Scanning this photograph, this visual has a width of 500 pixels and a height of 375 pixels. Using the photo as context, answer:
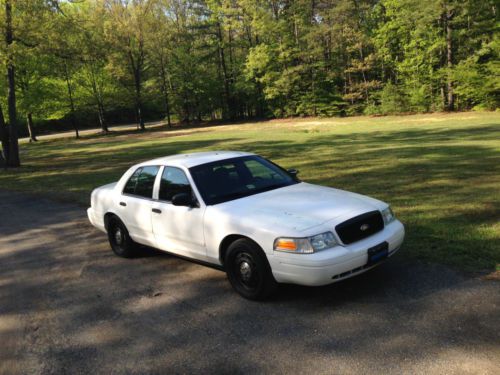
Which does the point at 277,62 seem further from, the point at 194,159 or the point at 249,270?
the point at 249,270

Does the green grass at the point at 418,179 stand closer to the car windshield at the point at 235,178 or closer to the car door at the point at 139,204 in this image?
the car windshield at the point at 235,178

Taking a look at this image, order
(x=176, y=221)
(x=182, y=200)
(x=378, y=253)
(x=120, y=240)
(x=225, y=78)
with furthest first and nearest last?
1. (x=225, y=78)
2. (x=120, y=240)
3. (x=176, y=221)
4. (x=182, y=200)
5. (x=378, y=253)

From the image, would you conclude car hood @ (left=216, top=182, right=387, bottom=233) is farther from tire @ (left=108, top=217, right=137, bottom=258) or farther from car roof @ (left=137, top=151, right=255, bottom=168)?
tire @ (left=108, top=217, right=137, bottom=258)

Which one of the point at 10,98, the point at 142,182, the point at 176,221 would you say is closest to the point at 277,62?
the point at 10,98

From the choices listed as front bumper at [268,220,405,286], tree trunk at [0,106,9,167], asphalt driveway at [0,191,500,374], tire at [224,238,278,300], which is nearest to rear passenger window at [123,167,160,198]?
asphalt driveway at [0,191,500,374]

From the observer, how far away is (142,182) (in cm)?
618

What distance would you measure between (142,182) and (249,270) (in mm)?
2341

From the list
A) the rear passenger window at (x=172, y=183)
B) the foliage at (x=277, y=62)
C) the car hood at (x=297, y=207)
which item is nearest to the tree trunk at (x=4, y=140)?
the foliage at (x=277, y=62)

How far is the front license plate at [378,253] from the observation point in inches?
176

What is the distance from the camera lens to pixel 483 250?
568 cm

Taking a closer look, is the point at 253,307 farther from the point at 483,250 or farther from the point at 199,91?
the point at 199,91

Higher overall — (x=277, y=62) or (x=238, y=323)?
Result: (x=277, y=62)

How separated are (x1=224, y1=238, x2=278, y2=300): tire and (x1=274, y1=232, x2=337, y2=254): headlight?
29 cm

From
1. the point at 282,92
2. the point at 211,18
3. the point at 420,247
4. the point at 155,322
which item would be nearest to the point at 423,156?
the point at 420,247
